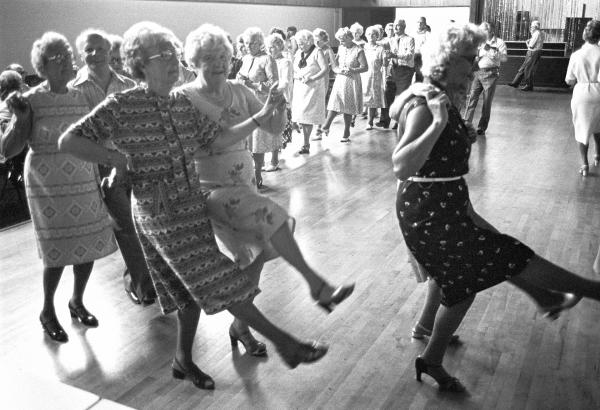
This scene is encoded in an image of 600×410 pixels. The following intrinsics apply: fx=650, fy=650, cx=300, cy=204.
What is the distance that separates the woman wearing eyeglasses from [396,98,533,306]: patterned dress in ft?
5.45

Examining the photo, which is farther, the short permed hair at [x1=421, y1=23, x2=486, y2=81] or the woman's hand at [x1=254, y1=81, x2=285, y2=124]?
the woman's hand at [x1=254, y1=81, x2=285, y2=124]

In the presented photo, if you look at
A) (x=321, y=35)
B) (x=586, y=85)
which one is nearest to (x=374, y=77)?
(x=321, y=35)

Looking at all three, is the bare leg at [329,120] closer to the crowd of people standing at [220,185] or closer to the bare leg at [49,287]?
the crowd of people standing at [220,185]

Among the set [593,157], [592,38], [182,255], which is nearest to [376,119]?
[593,157]

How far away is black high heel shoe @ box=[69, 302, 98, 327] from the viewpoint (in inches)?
140

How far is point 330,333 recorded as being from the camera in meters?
3.42

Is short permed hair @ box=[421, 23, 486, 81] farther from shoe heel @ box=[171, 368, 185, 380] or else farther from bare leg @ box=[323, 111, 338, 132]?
bare leg @ box=[323, 111, 338, 132]

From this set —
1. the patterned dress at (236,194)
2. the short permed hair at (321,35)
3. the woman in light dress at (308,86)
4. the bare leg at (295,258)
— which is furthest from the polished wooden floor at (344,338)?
the short permed hair at (321,35)

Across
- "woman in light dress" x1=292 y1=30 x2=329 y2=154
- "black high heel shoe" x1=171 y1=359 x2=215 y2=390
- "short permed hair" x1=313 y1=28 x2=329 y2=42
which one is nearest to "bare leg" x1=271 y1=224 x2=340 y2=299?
"black high heel shoe" x1=171 y1=359 x2=215 y2=390

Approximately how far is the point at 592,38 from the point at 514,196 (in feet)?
5.91

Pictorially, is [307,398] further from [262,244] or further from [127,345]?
[127,345]

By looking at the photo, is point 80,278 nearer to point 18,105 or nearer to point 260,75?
point 18,105

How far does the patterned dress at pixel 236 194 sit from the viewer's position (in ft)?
8.75

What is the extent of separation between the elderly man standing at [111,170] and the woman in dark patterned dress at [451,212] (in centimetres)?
150
